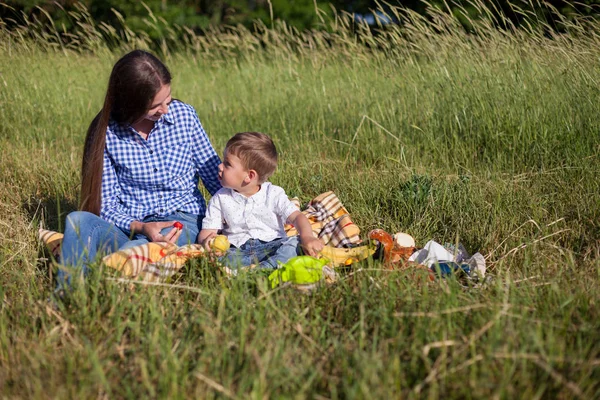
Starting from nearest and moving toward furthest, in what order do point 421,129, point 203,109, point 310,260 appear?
point 310,260 → point 421,129 → point 203,109

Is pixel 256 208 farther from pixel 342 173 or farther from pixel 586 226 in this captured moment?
pixel 586 226

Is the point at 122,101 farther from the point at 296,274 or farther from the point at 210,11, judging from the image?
the point at 210,11

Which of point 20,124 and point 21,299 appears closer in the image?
point 21,299

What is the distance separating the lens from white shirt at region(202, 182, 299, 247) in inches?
124

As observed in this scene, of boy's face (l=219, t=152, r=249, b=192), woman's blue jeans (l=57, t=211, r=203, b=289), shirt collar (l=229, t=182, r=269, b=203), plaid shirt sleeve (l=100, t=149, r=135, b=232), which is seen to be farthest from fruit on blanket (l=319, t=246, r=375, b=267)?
plaid shirt sleeve (l=100, t=149, r=135, b=232)

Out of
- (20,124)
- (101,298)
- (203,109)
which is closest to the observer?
(101,298)

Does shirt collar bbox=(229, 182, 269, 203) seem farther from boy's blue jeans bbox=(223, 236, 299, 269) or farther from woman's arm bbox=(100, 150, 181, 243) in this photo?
woman's arm bbox=(100, 150, 181, 243)

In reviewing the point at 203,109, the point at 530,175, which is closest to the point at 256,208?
the point at 530,175

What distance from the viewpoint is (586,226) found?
3.29 m

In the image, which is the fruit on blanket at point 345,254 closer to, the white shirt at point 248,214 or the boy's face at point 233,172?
the white shirt at point 248,214

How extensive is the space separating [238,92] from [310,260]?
3926mm

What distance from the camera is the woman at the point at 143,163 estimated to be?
3062mm

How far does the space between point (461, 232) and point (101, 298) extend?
6.48 ft

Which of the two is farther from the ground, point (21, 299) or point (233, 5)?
point (21, 299)
